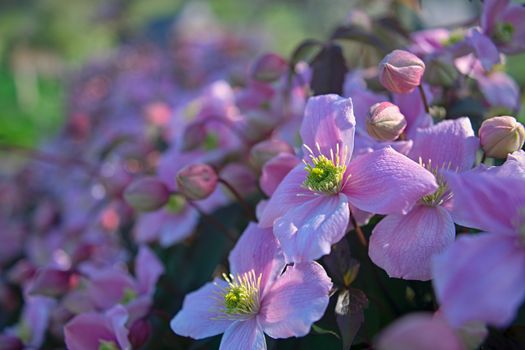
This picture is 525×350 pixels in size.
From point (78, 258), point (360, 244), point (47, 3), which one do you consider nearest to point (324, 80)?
point (360, 244)

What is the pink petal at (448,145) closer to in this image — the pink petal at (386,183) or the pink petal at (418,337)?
the pink petal at (386,183)

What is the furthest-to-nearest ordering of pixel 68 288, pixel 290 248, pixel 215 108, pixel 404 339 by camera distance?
pixel 215 108 → pixel 68 288 → pixel 290 248 → pixel 404 339

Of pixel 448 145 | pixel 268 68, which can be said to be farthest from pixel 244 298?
pixel 268 68

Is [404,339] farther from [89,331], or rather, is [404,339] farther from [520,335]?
[89,331]

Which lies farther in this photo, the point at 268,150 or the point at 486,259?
the point at 268,150

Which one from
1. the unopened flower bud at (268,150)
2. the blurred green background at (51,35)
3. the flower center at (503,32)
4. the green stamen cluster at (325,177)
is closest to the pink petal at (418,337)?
the green stamen cluster at (325,177)

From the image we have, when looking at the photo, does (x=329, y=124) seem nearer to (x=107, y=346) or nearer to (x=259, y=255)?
(x=259, y=255)
